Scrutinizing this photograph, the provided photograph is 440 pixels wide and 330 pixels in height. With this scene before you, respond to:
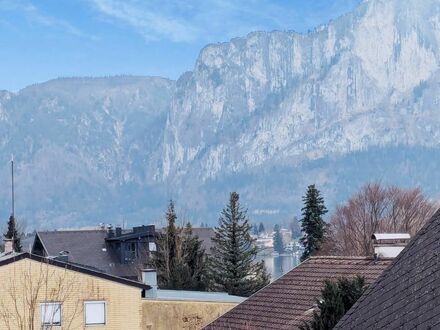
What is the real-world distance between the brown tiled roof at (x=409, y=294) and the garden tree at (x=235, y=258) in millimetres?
54322

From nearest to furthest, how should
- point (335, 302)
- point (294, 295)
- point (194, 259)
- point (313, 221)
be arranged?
point (335, 302) < point (294, 295) < point (194, 259) < point (313, 221)

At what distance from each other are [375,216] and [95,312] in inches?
2512

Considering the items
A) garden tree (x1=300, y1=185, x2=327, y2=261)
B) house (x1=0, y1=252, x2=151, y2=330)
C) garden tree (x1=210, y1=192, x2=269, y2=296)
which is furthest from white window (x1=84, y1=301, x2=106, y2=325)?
garden tree (x1=300, y1=185, x2=327, y2=261)

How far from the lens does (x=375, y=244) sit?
2759 centimetres

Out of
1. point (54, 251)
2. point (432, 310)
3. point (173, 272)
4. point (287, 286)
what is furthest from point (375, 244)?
point (54, 251)

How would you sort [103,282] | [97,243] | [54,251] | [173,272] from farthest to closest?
[97,243], [54,251], [173,272], [103,282]

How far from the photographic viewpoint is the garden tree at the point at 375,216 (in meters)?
90.7

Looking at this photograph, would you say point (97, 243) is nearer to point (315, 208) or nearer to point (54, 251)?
point (54, 251)

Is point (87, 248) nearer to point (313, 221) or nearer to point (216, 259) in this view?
point (313, 221)

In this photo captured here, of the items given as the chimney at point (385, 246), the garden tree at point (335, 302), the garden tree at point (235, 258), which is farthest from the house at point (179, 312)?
the garden tree at point (235, 258)

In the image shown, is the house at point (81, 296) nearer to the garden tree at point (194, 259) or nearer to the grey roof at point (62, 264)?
the grey roof at point (62, 264)

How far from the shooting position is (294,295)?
2878 cm

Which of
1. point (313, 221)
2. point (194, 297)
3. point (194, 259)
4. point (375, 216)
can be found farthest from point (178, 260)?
point (375, 216)

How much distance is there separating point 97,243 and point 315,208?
25.2 metres
